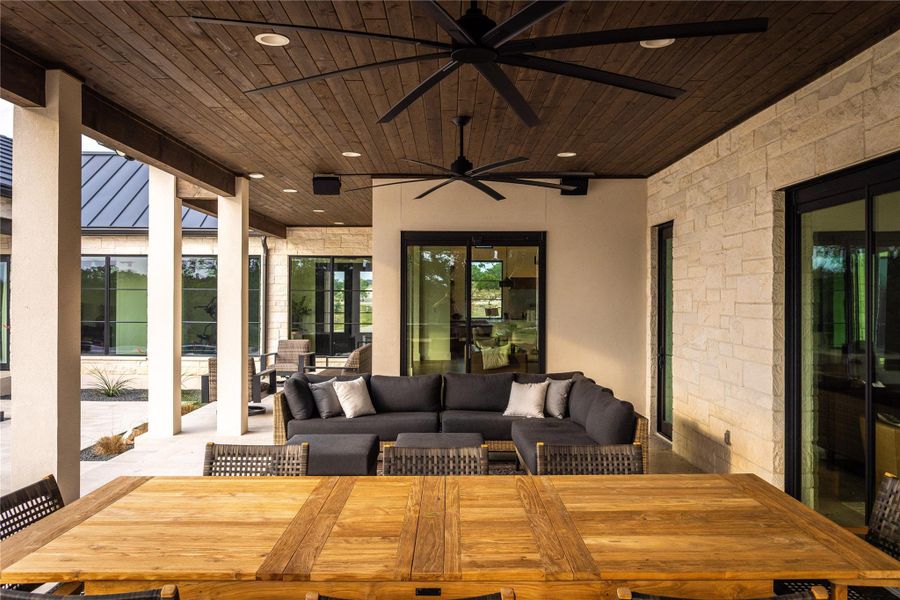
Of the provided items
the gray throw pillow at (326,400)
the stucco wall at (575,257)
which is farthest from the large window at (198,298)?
the gray throw pillow at (326,400)

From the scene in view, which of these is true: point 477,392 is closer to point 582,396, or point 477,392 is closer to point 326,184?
point 582,396

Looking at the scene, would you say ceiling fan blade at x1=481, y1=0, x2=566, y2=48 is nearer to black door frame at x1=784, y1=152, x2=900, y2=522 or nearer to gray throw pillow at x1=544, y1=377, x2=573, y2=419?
black door frame at x1=784, y1=152, x2=900, y2=522

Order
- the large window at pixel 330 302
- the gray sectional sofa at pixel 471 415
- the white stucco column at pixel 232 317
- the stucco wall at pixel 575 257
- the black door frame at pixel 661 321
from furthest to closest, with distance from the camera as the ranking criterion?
the large window at pixel 330 302, the stucco wall at pixel 575 257, the white stucco column at pixel 232 317, the black door frame at pixel 661 321, the gray sectional sofa at pixel 471 415

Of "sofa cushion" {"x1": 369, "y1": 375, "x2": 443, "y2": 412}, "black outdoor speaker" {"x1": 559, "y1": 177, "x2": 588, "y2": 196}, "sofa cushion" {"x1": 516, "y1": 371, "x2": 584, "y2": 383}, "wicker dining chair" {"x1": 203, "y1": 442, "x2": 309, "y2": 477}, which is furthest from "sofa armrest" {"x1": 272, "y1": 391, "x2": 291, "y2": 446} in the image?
"black outdoor speaker" {"x1": 559, "y1": 177, "x2": 588, "y2": 196}

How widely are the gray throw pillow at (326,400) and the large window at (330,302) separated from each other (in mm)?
5871

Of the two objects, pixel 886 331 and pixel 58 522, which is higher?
pixel 886 331

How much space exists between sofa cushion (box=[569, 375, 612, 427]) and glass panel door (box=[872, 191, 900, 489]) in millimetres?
1974

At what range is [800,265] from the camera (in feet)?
13.4

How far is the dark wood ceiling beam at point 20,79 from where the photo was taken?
3.13 m

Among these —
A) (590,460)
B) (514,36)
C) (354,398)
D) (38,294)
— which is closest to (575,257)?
(354,398)

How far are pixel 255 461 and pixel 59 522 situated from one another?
82cm

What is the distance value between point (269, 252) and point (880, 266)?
990cm

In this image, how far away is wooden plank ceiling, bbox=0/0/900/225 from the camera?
2859 millimetres

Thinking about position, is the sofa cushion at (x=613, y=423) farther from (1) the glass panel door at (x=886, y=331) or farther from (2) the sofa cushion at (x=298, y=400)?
(2) the sofa cushion at (x=298, y=400)
